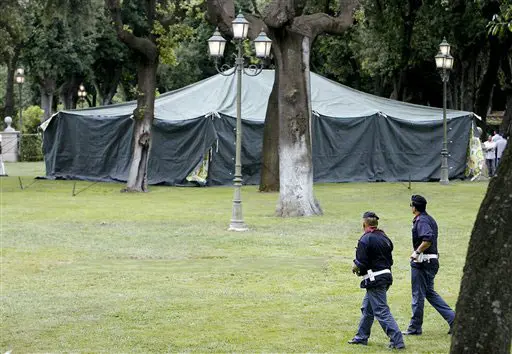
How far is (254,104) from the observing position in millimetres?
36344

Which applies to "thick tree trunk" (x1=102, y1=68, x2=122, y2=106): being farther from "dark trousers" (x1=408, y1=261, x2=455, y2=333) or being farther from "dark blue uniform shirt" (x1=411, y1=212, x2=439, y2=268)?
"dark blue uniform shirt" (x1=411, y1=212, x2=439, y2=268)

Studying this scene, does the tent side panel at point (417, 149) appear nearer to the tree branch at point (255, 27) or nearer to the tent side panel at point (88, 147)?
the tent side panel at point (88, 147)

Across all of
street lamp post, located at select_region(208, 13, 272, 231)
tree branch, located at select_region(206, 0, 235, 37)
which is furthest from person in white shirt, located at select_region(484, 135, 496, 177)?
street lamp post, located at select_region(208, 13, 272, 231)

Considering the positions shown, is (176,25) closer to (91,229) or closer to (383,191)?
(383,191)

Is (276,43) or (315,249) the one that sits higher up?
(276,43)

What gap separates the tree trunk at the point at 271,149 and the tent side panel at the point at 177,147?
2.90m

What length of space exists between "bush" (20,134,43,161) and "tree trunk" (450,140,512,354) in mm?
52468

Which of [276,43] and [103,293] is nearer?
[103,293]

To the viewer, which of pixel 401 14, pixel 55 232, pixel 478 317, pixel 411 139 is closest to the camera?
pixel 478 317

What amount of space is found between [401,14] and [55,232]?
83.5 ft

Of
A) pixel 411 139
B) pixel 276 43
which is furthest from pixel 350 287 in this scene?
pixel 411 139

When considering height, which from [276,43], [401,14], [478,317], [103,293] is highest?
[401,14]

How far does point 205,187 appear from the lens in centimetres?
3416

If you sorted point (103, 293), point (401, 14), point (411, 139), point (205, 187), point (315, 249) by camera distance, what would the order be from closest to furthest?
point (103, 293), point (315, 249), point (205, 187), point (411, 139), point (401, 14)
